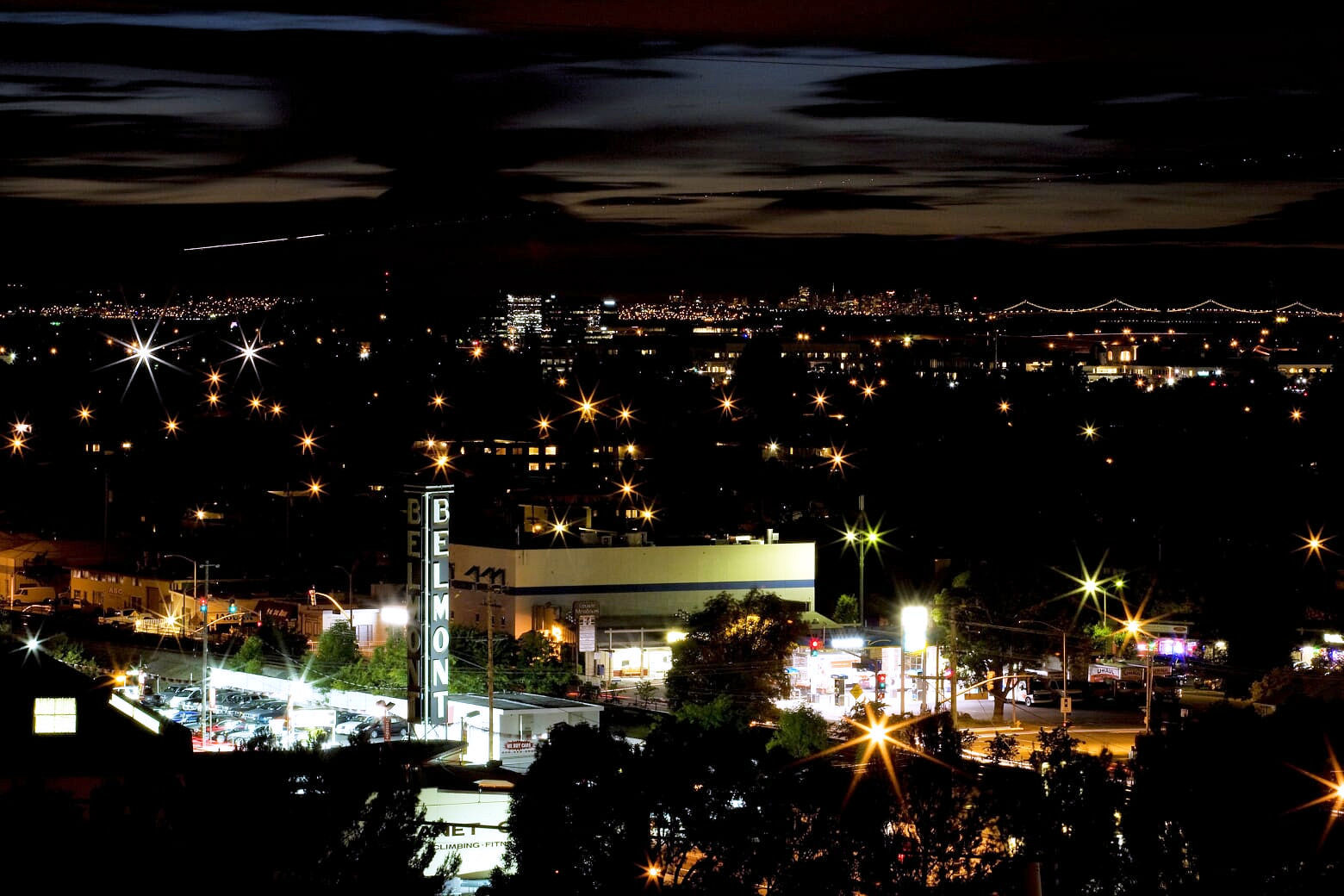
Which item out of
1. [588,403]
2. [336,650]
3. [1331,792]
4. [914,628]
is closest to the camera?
[1331,792]

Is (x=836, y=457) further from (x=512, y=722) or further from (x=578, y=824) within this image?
(x=578, y=824)

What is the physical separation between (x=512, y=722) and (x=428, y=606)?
240 cm

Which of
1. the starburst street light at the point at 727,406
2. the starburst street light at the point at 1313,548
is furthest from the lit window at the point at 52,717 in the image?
the starburst street light at the point at 727,406

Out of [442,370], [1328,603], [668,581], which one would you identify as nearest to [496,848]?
[668,581]

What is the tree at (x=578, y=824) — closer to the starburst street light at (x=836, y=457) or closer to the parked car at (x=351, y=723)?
the parked car at (x=351, y=723)

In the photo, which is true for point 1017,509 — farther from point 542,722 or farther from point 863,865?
point 863,865

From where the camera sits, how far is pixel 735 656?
20.5 meters

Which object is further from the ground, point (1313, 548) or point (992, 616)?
point (1313, 548)

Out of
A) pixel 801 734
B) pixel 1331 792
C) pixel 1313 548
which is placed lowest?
pixel 801 734

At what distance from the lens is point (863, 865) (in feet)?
31.9

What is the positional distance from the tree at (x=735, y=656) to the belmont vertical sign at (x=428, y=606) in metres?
3.35

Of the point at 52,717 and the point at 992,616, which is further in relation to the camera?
the point at 992,616

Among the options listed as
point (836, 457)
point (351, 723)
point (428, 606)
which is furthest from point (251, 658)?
point (836, 457)

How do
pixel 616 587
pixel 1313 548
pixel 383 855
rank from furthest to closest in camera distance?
pixel 1313 548 → pixel 616 587 → pixel 383 855
